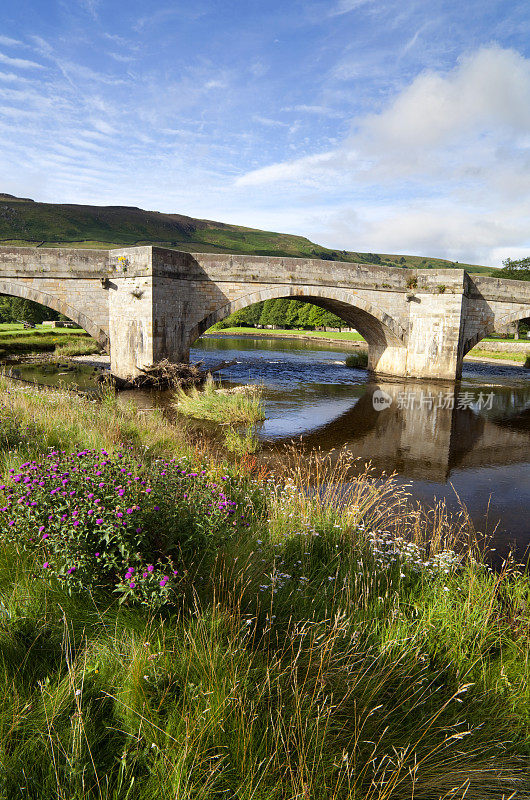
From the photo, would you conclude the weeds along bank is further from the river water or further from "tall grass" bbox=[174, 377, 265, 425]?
"tall grass" bbox=[174, 377, 265, 425]

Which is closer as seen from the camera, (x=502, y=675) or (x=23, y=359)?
(x=502, y=675)

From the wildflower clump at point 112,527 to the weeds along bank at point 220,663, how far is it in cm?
2

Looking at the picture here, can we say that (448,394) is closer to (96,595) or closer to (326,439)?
(326,439)

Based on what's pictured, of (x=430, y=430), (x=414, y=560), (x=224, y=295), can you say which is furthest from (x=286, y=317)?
(x=414, y=560)

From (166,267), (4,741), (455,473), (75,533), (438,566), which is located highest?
(166,267)

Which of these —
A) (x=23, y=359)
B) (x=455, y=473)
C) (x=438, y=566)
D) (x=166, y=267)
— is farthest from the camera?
(x=23, y=359)

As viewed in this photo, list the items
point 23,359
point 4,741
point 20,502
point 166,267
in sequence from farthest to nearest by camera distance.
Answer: point 23,359, point 166,267, point 20,502, point 4,741

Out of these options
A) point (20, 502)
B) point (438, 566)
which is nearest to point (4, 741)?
point (20, 502)

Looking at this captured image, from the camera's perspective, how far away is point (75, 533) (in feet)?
9.09

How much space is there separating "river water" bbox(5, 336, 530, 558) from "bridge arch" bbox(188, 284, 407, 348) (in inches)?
98.3

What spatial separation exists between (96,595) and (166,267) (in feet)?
53.4

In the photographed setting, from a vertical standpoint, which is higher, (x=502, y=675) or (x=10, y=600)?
(x=10, y=600)

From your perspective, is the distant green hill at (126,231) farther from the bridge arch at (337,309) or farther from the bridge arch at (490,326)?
the bridge arch at (490,326)

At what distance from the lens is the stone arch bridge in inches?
694
